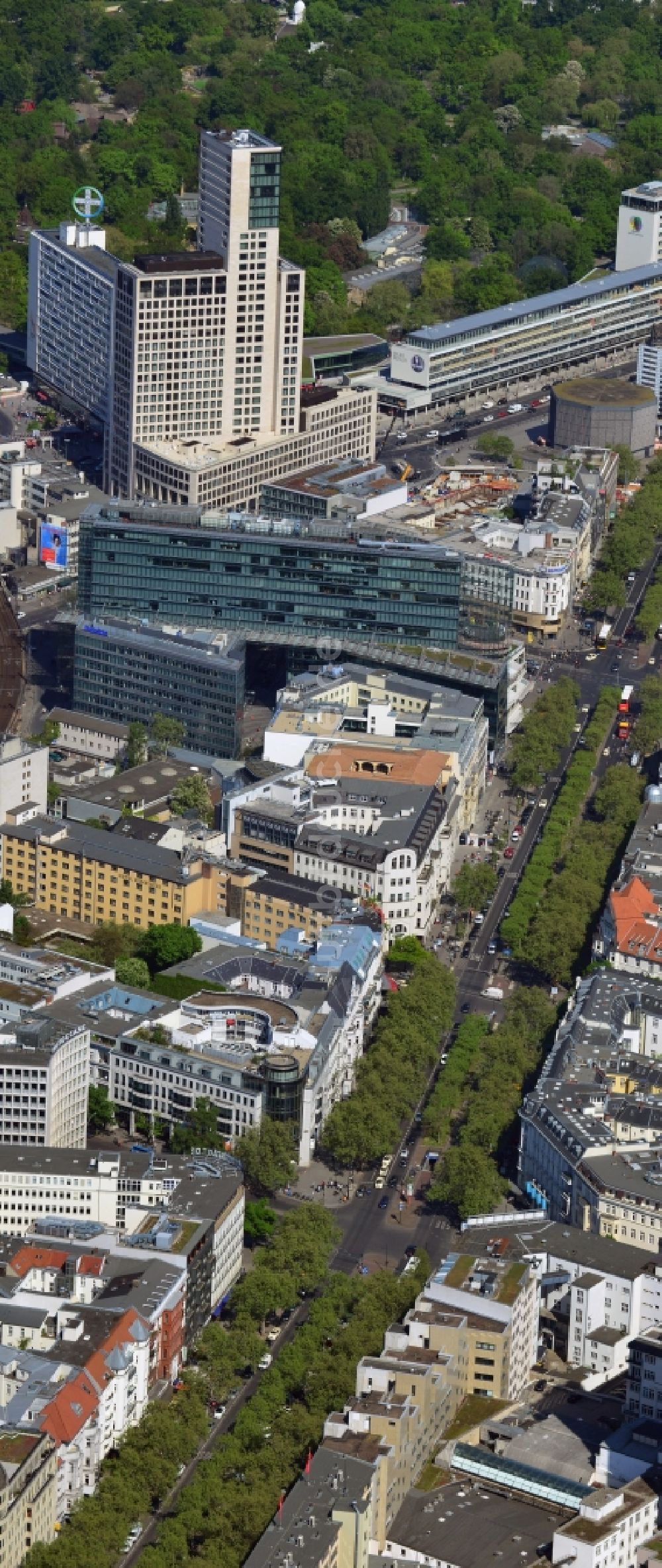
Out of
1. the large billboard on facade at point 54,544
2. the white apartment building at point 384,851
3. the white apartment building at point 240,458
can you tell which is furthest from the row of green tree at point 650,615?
the white apartment building at point 384,851

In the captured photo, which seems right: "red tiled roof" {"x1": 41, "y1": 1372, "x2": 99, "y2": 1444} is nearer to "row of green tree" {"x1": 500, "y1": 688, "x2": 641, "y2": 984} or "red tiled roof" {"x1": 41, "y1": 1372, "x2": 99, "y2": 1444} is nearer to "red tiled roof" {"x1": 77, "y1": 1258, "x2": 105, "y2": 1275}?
"red tiled roof" {"x1": 77, "y1": 1258, "x2": 105, "y2": 1275}

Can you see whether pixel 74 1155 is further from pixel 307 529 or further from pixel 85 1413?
pixel 307 529

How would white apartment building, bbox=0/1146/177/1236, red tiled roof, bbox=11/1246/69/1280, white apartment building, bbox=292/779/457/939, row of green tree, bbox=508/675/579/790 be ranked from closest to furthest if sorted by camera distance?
1. red tiled roof, bbox=11/1246/69/1280
2. white apartment building, bbox=0/1146/177/1236
3. white apartment building, bbox=292/779/457/939
4. row of green tree, bbox=508/675/579/790

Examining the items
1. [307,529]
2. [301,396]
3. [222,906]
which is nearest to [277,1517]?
[222,906]

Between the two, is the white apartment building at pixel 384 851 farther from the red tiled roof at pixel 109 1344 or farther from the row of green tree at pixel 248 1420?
the red tiled roof at pixel 109 1344

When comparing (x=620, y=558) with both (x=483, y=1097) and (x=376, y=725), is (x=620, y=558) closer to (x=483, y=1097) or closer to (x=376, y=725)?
(x=376, y=725)

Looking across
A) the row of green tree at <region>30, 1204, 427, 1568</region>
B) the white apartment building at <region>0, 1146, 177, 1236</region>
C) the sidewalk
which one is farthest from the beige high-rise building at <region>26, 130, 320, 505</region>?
the row of green tree at <region>30, 1204, 427, 1568</region>
